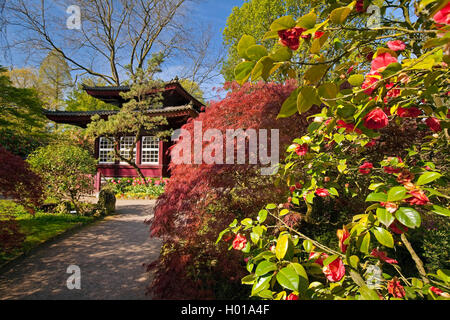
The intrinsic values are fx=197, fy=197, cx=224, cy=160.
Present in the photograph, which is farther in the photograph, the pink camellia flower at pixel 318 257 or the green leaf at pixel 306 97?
the pink camellia flower at pixel 318 257

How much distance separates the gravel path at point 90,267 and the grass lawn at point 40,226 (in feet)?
0.68

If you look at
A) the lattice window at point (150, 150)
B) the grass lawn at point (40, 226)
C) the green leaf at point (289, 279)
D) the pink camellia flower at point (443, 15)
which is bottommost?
the grass lawn at point (40, 226)

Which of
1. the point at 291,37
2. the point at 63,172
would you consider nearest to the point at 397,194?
the point at 291,37

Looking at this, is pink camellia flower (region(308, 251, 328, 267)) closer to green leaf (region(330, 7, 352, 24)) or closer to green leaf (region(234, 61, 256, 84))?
green leaf (region(234, 61, 256, 84))

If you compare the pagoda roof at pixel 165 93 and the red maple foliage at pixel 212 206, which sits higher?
the pagoda roof at pixel 165 93

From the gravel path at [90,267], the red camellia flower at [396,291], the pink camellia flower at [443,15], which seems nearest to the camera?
the pink camellia flower at [443,15]

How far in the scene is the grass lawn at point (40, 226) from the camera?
12.2 feet

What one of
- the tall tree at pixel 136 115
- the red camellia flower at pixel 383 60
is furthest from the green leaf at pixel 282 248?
the tall tree at pixel 136 115

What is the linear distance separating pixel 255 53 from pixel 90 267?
13.4 ft

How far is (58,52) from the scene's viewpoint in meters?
16.2

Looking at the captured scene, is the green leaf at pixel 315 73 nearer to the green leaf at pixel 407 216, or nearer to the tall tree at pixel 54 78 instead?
the green leaf at pixel 407 216

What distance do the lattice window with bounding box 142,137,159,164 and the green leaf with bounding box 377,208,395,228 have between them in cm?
1285

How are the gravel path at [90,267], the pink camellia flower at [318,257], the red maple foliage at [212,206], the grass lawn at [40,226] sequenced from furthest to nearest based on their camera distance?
the grass lawn at [40,226] < the gravel path at [90,267] < the red maple foliage at [212,206] < the pink camellia flower at [318,257]
